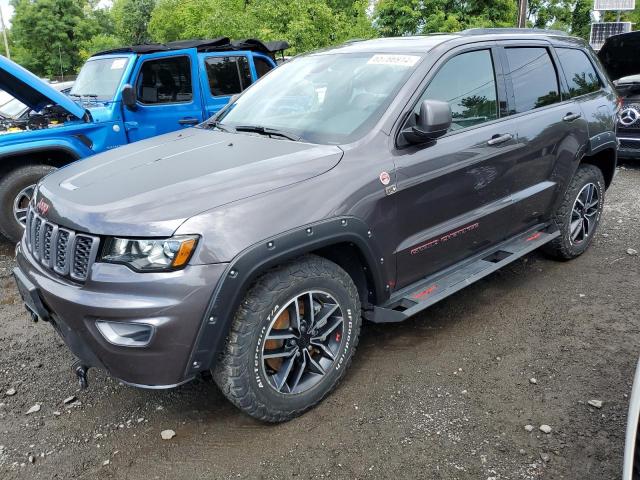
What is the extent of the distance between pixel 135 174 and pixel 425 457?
200 cm

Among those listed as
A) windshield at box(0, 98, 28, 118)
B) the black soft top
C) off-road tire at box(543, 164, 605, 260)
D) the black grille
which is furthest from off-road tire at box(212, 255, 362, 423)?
windshield at box(0, 98, 28, 118)

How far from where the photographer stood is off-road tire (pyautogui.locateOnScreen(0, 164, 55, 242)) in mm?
5378

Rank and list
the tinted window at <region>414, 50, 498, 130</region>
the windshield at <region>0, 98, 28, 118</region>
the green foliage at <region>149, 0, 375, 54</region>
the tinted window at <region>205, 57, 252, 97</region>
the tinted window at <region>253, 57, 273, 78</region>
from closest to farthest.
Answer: the tinted window at <region>414, 50, 498, 130</region>, the windshield at <region>0, 98, 28, 118</region>, the tinted window at <region>205, 57, 252, 97</region>, the tinted window at <region>253, 57, 273, 78</region>, the green foliage at <region>149, 0, 375, 54</region>

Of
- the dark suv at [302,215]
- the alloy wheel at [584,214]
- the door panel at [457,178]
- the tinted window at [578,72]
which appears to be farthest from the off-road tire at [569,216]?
the door panel at [457,178]

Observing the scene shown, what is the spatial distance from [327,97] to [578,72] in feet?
8.29

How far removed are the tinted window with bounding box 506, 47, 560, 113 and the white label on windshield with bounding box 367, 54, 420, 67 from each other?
94 cm

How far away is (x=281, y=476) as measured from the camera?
A: 248 centimetres

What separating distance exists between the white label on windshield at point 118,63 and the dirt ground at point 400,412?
3.51 m

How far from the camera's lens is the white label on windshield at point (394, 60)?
3.30m

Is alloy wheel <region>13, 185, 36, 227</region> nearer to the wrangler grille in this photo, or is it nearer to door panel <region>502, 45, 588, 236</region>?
the wrangler grille

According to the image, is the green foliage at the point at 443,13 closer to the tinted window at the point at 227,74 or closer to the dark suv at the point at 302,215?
the tinted window at the point at 227,74

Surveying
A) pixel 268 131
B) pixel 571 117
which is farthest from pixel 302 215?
pixel 571 117

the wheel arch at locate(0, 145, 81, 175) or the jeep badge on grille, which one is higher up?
the jeep badge on grille

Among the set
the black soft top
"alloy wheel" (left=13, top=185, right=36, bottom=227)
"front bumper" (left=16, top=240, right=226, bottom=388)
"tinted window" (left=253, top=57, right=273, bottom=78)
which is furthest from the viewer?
"tinted window" (left=253, top=57, right=273, bottom=78)
